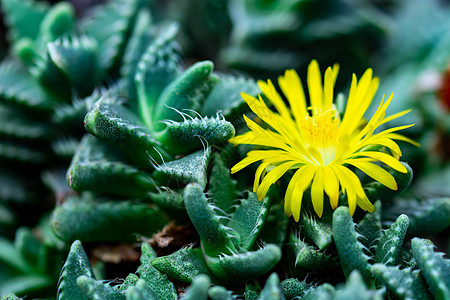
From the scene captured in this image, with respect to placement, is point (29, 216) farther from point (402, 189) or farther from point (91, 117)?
point (402, 189)

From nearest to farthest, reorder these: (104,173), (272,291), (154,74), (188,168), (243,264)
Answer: (272,291) → (243,264) → (188,168) → (104,173) → (154,74)

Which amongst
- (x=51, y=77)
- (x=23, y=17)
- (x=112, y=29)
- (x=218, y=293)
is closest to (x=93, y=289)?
(x=218, y=293)

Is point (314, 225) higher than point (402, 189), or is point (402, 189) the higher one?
point (402, 189)

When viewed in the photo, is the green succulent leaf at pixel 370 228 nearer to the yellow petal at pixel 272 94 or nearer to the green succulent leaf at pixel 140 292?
the yellow petal at pixel 272 94

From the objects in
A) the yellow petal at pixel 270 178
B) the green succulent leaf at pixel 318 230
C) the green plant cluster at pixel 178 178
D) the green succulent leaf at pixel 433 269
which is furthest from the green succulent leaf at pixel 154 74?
the green succulent leaf at pixel 433 269

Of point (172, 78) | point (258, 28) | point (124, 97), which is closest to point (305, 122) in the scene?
point (172, 78)

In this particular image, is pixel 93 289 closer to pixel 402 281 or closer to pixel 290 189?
pixel 290 189
